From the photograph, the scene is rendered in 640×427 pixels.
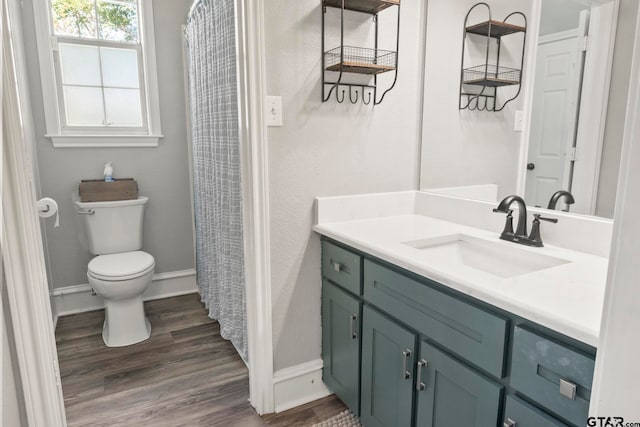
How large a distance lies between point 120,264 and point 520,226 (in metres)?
2.18

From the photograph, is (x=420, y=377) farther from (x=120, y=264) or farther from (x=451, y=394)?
(x=120, y=264)

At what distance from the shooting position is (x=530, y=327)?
90 cm

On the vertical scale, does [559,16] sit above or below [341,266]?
above

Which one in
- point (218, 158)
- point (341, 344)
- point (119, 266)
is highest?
point (218, 158)

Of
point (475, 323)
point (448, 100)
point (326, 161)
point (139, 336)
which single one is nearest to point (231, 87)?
point (326, 161)

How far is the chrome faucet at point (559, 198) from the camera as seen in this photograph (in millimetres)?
1344

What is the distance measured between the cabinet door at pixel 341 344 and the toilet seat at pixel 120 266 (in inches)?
47.2

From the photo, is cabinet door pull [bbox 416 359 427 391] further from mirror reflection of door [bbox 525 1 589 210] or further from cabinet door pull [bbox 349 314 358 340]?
mirror reflection of door [bbox 525 1 589 210]

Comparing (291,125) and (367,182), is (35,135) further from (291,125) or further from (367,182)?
(367,182)

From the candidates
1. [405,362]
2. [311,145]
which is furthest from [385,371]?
[311,145]

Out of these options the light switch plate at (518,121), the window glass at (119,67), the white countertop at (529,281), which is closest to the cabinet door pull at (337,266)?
the white countertop at (529,281)

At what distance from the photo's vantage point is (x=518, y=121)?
1.55 metres

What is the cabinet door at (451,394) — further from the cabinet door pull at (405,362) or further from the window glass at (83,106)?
the window glass at (83,106)

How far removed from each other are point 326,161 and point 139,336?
165cm
